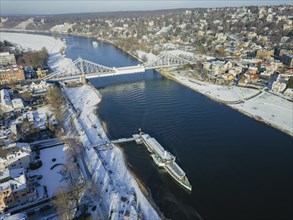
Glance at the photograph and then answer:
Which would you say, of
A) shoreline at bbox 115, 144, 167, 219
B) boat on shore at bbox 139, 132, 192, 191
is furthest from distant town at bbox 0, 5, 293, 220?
boat on shore at bbox 139, 132, 192, 191

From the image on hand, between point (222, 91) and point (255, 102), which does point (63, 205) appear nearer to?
point (255, 102)

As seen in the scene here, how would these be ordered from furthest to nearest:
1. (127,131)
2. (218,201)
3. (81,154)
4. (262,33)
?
(262,33) < (127,131) < (81,154) < (218,201)

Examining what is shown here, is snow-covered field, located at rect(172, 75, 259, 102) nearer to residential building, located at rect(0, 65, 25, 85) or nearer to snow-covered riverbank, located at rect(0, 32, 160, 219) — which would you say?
snow-covered riverbank, located at rect(0, 32, 160, 219)

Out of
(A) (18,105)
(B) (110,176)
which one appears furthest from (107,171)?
(A) (18,105)

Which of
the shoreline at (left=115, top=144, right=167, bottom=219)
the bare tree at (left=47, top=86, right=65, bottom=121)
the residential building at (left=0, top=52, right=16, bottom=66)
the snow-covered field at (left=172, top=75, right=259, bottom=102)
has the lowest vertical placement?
the residential building at (left=0, top=52, right=16, bottom=66)

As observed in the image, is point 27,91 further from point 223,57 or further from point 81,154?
point 223,57

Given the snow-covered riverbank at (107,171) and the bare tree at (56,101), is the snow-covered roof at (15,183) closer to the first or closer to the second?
the snow-covered riverbank at (107,171)

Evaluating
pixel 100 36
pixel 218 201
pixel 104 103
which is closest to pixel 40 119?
pixel 104 103
